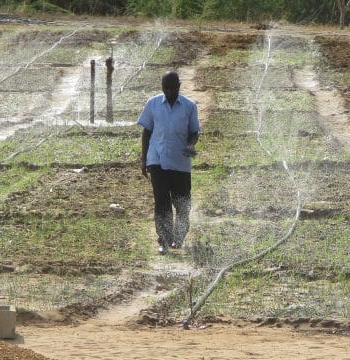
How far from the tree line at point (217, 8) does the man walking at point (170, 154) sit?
24.9m

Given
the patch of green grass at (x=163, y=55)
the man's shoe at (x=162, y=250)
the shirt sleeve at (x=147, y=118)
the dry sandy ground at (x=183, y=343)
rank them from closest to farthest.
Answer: the dry sandy ground at (x=183, y=343) → the man's shoe at (x=162, y=250) → the shirt sleeve at (x=147, y=118) → the patch of green grass at (x=163, y=55)

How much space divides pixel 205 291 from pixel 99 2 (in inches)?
1321

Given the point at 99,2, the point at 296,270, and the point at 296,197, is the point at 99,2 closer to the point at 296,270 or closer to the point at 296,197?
the point at 296,197

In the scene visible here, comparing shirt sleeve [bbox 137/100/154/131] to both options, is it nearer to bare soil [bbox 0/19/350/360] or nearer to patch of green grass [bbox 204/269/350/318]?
bare soil [bbox 0/19/350/360]

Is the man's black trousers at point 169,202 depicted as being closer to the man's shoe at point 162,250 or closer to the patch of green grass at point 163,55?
the man's shoe at point 162,250

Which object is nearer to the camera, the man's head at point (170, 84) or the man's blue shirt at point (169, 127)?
the man's head at point (170, 84)

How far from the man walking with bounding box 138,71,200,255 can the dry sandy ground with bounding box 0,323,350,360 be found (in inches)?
104

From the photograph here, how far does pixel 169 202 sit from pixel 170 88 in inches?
41.5

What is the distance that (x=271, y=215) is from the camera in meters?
12.5

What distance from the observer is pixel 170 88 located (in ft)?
35.6

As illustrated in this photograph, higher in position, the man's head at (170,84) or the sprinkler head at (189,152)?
the man's head at (170,84)

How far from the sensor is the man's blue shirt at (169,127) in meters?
11.0

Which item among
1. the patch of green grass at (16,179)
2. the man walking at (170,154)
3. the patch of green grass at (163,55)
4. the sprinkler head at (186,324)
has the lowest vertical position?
the patch of green grass at (16,179)

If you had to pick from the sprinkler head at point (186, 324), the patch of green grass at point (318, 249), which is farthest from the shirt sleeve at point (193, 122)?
the sprinkler head at point (186, 324)
